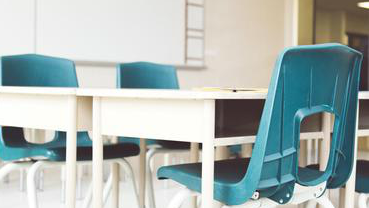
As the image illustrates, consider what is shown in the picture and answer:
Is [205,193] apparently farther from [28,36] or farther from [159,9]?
[159,9]

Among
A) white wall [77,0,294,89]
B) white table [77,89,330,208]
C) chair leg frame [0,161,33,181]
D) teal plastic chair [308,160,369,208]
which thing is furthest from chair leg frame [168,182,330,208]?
white wall [77,0,294,89]

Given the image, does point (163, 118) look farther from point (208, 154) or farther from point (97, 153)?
point (97, 153)

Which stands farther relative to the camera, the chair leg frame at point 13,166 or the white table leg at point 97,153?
the chair leg frame at point 13,166

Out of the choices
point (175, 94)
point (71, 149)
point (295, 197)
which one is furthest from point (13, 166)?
point (295, 197)

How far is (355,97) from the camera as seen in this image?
1.70 metres

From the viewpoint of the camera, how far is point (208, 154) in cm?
143

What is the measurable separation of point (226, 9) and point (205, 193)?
187 inches

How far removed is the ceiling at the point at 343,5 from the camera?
6815 millimetres

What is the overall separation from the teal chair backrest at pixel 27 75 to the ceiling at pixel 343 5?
504 cm

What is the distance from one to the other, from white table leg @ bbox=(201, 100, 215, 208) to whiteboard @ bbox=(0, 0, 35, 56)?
3.07 meters

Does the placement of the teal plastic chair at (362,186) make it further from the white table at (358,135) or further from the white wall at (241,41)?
the white wall at (241,41)

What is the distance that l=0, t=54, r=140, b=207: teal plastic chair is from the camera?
222 cm

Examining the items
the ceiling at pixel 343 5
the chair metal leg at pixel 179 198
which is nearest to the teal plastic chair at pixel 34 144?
the chair metal leg at pixel 179 198

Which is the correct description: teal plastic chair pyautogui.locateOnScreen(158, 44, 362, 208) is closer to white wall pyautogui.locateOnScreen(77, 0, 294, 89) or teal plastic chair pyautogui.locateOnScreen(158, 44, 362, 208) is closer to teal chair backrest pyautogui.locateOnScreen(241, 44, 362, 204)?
teal chair backrest pyautogui.locateOnScreen(241, 44, 362, 204)
